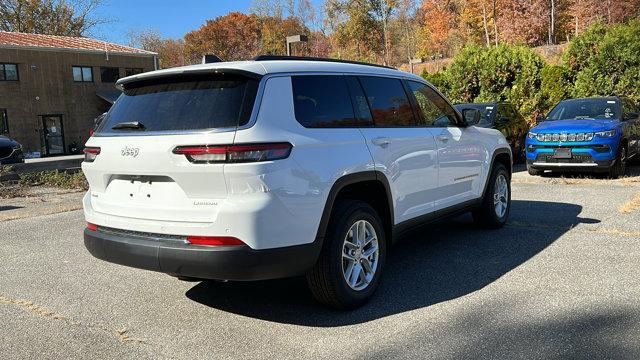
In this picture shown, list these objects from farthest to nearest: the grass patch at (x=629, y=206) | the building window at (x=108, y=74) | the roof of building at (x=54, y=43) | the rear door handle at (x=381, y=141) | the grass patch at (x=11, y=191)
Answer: the building window at (x=108, y=74) < the roof of building at (x=54, y=43) < the grass patch at (x=11, y=191) < the grass patch at (x=629, y=206) < the rear door handle at (x=381, y=141)

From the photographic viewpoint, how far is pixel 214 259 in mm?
3305

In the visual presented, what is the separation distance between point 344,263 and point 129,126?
1.84 m

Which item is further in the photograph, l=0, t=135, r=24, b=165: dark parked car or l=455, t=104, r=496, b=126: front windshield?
l=0, t=135, r=24, b=165: dark parked car

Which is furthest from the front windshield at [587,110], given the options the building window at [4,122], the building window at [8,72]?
the building window at [8,72]

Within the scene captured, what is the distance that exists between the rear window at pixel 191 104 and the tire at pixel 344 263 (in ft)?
3.36

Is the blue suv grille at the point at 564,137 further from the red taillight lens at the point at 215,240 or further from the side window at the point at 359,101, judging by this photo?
the red taillight lens at the point at 215,240

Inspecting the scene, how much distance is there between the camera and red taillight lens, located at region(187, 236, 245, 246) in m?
3.30

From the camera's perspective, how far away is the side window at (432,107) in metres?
5.06

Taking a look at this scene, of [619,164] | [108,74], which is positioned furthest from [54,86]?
[619,164]

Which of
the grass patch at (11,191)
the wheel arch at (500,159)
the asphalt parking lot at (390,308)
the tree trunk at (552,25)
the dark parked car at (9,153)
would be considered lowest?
the asphalt parking lot at (390,308)

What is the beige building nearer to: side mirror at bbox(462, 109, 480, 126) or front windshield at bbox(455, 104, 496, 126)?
front windshield at bbox(455, 104, 496, 126)

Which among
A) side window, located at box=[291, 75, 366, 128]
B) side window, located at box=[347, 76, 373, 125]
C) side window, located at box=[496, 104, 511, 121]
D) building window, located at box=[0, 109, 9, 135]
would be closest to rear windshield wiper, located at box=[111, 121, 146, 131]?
side window, located at box=[291, 75, 366, 128]

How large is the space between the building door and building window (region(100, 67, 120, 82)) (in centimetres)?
369

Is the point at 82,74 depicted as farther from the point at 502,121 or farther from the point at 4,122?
the point at 502,121
